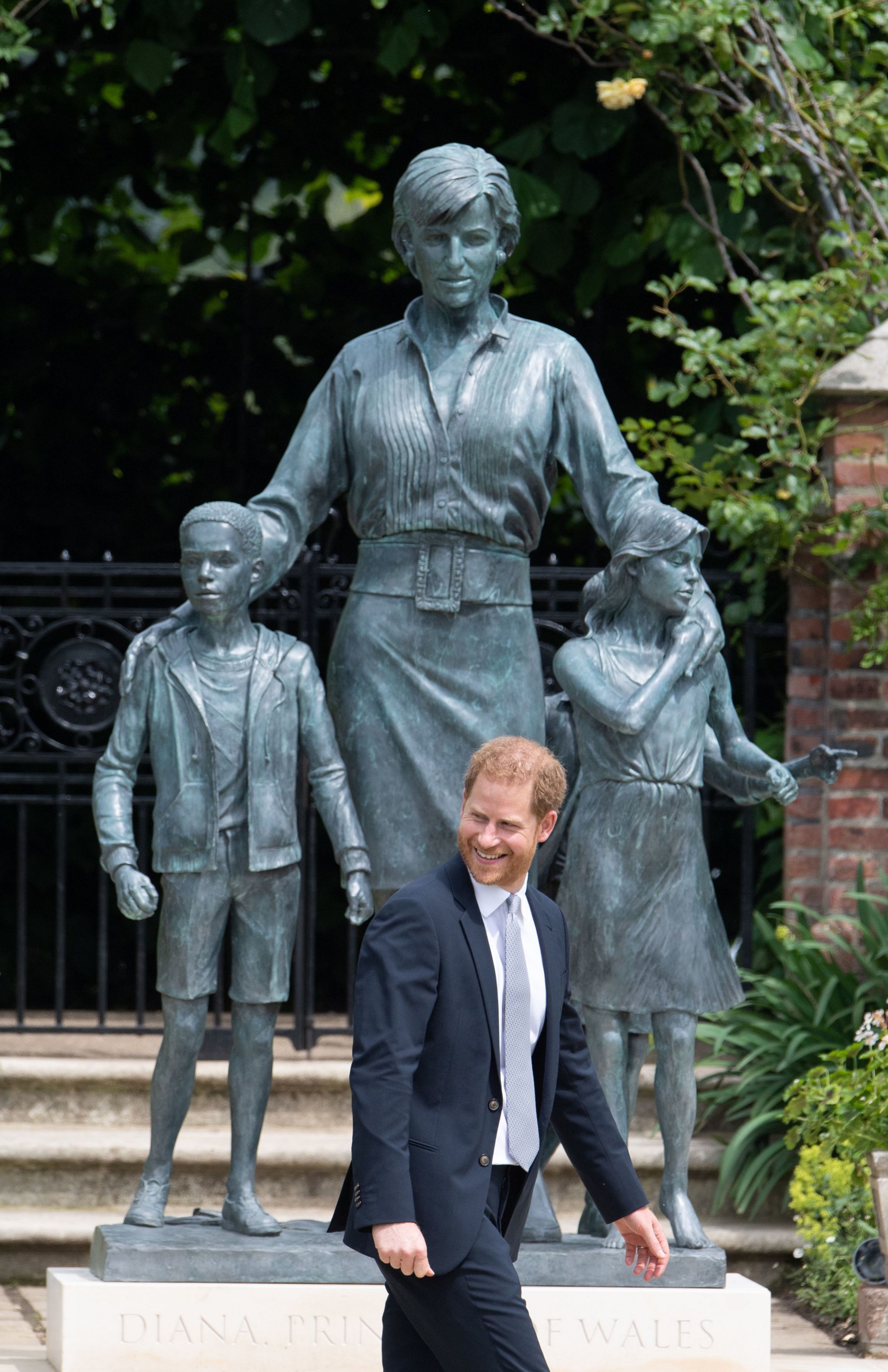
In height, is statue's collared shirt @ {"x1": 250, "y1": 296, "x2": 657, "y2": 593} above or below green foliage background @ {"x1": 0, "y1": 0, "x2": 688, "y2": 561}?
below

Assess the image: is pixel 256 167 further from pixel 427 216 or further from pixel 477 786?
pixel 477 786

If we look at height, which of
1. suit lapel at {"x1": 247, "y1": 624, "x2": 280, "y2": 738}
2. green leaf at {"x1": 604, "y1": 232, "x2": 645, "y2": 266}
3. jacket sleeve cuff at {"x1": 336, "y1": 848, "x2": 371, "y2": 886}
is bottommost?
jacket sleeve cuff at {"x1": 336, "y1": 848, "x2": 371, "y2": 886}

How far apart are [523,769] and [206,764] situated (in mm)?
1502

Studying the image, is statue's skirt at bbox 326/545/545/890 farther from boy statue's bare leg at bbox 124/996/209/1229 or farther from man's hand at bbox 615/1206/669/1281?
man's hand at bbox 615/1206/669/1281

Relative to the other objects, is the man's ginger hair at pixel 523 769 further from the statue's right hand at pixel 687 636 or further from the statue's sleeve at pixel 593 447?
the statue's sleeve at pixel 593 447

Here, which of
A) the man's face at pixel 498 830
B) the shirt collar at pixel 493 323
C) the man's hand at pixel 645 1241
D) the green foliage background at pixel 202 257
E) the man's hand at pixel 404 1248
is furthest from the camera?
the green foliage background at pixel 202 257

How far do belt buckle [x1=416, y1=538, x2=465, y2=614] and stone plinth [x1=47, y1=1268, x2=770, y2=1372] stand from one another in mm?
1556

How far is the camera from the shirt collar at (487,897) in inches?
125

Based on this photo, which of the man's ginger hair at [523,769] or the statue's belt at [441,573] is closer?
the man's ginger hair at [523,769]

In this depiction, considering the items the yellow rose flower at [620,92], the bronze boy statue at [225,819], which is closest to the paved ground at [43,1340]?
the bronze boy statue at [225,819]

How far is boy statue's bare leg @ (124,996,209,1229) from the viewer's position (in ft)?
14.6

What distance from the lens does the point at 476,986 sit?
3.12 m

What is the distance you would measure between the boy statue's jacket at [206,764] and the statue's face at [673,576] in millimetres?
791

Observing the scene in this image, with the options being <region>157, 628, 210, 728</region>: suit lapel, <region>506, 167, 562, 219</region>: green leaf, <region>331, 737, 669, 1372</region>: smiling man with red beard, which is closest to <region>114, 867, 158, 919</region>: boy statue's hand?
<region>157, 628, 210, 728</region>: suit lapel
